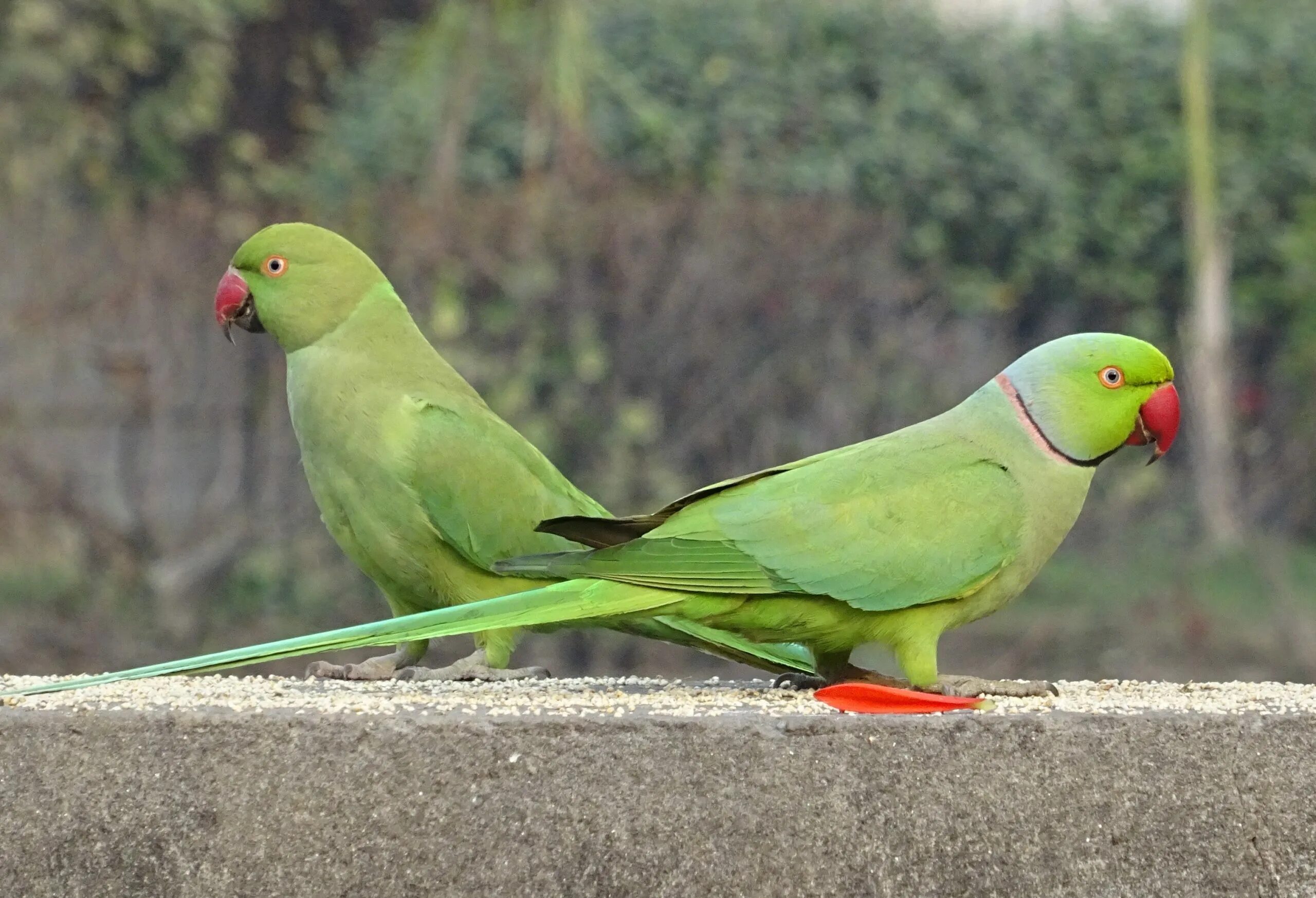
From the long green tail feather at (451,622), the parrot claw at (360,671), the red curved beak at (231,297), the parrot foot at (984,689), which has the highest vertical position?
the red curved beak at (231,297)

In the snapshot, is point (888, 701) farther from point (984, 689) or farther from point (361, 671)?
point (361, 671)

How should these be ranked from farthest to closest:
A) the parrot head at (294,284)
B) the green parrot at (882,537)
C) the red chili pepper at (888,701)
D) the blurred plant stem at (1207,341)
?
the blurred plant stem at (1207,341)
the parrot head at (294,284)
the green parrot at (882,537)
the red chili pepper at (888,701)

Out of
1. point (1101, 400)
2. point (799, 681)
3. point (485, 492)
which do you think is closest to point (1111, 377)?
point (1101, 400)

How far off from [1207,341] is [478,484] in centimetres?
860

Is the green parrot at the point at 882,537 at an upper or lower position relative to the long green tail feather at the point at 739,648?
upper

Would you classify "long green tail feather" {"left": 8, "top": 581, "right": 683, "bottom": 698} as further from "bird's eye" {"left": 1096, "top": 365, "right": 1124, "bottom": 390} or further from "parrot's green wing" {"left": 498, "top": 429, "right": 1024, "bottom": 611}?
"bird's eye" {"left": 1096, "top": 365, "right": 1124, "bottom": 390}

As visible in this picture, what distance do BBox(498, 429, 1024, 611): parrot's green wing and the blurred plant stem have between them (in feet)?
23.8

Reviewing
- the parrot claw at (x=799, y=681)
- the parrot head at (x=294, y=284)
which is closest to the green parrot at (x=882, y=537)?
the parrot claw at (x=799, y=681)

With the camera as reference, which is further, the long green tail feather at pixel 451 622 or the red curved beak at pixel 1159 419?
the red curved beak at pixel 1159 419

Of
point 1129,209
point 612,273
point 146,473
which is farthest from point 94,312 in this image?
point 1129,209

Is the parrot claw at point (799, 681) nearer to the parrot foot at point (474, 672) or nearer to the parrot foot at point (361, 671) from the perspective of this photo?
the parrot foot at point (474, 672)

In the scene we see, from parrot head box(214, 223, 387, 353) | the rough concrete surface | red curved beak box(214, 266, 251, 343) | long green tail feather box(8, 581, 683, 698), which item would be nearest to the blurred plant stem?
parrot head box(214, 223, 387, 353)

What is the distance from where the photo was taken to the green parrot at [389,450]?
146 inches

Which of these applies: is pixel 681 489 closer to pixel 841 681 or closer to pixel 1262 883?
pixel 841 681
